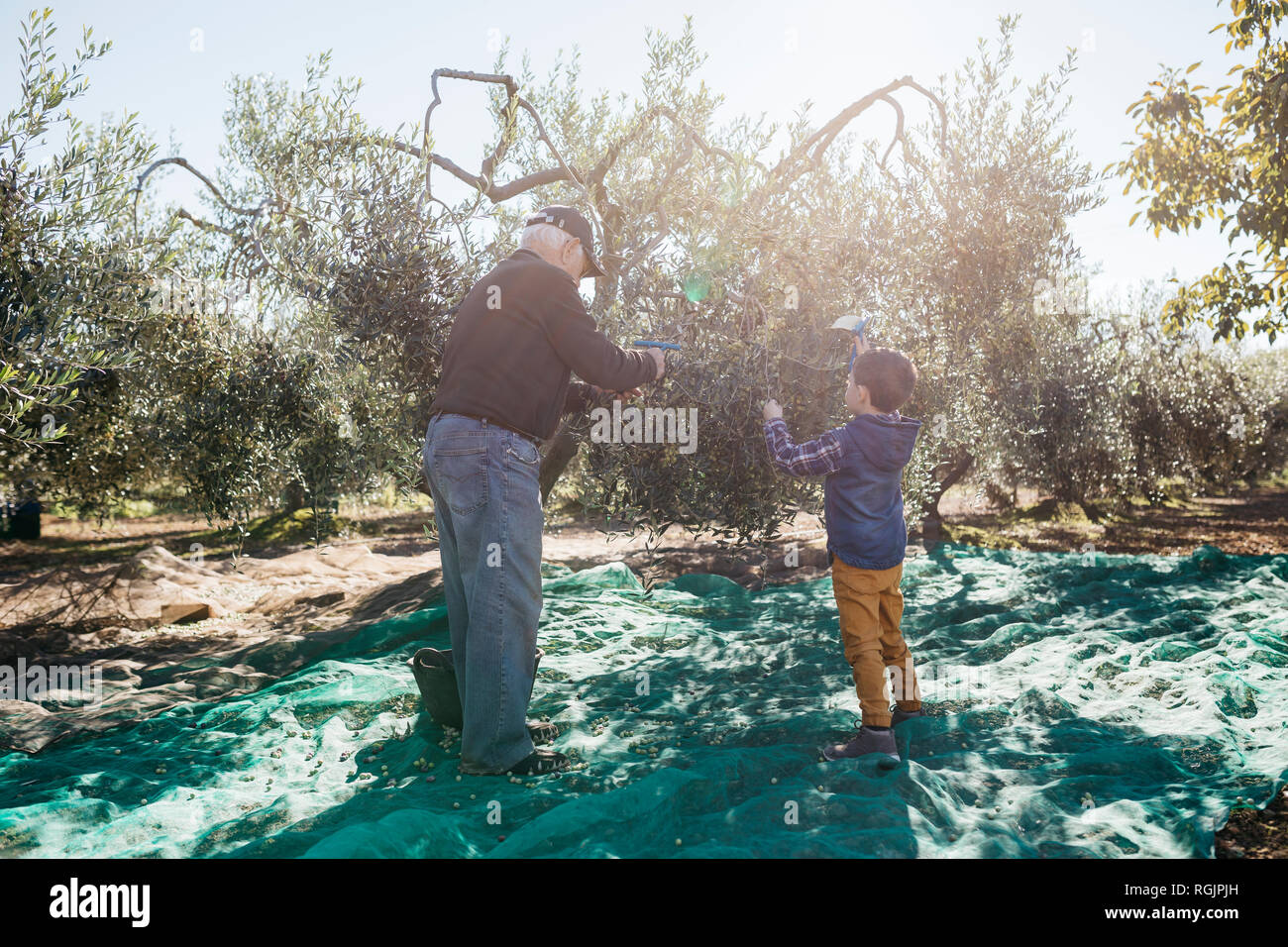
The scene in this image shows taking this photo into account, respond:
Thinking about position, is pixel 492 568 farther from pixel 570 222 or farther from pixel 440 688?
pixel 570 222

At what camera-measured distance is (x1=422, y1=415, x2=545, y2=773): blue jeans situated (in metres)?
4.36

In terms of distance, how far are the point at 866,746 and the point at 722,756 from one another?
85 centimetres

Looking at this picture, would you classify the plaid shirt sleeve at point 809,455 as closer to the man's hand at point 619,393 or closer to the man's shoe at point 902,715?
the man's hand at point 619,393

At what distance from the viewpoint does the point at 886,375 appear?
496cm

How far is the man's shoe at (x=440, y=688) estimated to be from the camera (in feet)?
16.9

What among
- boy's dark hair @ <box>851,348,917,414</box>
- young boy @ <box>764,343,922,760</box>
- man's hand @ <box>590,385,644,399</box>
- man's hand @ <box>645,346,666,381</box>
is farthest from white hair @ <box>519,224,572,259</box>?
boy's dark hair @ <box>851,348,917,414</box>

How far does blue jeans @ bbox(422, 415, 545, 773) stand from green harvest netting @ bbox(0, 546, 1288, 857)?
0.28 meters

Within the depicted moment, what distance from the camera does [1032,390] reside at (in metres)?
14.5

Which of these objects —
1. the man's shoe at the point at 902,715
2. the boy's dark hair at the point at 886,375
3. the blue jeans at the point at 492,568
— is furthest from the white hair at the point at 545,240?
the man's shoe at the point at 902,715

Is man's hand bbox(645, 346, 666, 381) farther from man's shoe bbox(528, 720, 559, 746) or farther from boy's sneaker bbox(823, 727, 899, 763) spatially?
boy's sneaker bbox(823, 727, 899, 763)

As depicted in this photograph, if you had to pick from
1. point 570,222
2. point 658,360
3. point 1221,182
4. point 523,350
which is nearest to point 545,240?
point 570,222
